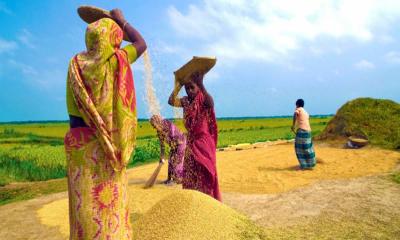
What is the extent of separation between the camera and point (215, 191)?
16.4 feet

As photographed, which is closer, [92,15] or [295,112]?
[92,15]

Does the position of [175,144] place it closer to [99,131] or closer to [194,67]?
[194,67]

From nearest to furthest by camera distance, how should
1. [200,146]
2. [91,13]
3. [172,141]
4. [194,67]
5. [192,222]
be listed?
[91,13] → [192,222] → [194,67] → [200,146] → [172,141]

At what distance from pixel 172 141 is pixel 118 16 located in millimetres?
4514

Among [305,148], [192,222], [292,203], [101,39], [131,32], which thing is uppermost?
[131,32]

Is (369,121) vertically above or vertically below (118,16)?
below

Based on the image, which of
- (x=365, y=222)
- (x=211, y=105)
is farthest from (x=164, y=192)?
(x=365, y=222)

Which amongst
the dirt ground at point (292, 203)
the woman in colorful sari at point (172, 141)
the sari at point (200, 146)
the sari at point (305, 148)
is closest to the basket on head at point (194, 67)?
the sari at point (200, 146)

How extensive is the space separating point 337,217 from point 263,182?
3140 millimetres

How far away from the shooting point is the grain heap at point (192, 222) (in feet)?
12.5

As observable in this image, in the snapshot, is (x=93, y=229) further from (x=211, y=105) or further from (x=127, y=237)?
(x=211, y=105)

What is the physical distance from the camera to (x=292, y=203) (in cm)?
614

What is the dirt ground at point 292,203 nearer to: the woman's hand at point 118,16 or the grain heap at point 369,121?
the woman's hand at point 118,16

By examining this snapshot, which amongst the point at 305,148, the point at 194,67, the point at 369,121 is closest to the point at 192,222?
the point at 194,67
